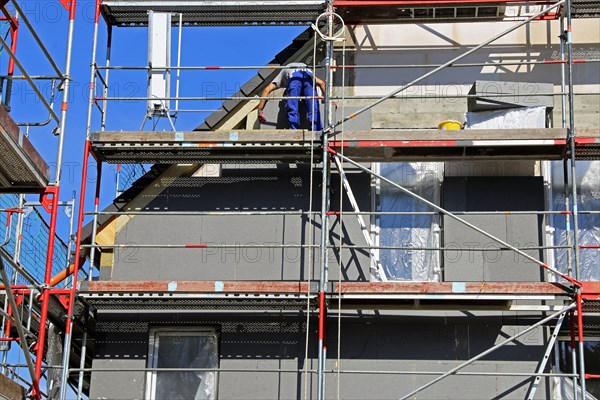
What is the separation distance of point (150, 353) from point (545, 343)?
175 inches

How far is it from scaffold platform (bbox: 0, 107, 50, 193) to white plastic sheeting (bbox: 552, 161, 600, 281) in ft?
19.5

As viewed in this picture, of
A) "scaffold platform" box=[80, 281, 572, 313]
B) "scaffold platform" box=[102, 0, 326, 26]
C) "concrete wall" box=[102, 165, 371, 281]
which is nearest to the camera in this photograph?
"scaffold platform" box=[80, 281, 572, 313]

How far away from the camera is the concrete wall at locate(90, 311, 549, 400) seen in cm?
1540

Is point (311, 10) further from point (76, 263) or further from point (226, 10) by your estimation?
point (76, 263)

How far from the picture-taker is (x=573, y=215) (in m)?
15.3

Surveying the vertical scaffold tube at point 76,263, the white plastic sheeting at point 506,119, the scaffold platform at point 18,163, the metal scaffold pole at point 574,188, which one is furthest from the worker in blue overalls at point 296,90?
the scaffold platform at point 18,163

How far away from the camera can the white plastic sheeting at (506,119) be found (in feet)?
54.1

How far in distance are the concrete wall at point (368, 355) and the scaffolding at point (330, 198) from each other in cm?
15

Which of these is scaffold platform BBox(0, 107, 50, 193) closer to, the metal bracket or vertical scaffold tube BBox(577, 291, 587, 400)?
the metal bracket

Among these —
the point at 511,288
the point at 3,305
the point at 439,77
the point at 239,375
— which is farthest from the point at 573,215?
the point at 3,305

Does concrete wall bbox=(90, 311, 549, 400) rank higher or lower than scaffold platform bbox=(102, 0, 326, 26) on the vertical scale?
lower

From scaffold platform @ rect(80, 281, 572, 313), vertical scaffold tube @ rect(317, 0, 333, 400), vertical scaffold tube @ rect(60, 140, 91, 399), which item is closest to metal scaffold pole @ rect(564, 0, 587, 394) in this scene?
scaffold platform @ rect(80, 281, 572, 313)

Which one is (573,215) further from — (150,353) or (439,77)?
(150,353)

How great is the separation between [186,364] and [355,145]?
3.14m
